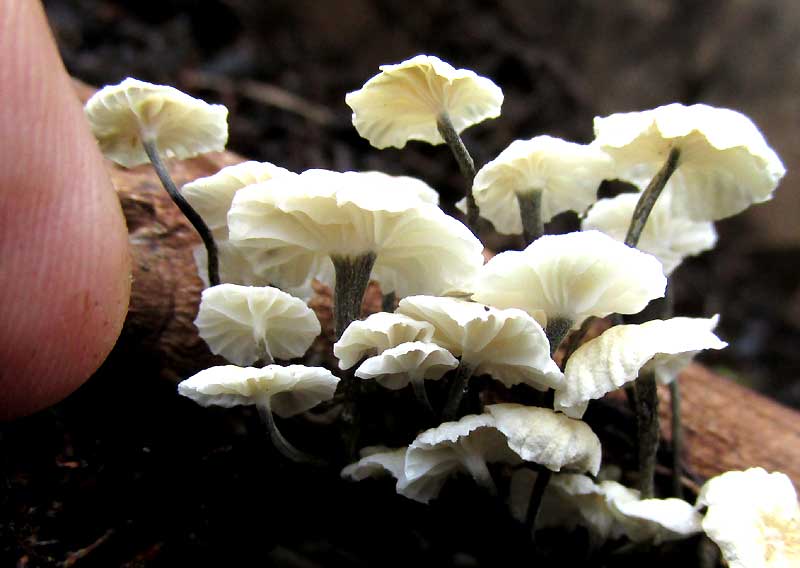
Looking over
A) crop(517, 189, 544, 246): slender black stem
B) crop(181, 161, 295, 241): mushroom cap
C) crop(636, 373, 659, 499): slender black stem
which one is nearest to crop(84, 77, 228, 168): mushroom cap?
crop(181, 161, 295, 241): mushroom cap

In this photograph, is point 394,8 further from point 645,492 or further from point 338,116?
point 645,492

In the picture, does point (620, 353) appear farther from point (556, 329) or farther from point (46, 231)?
point (46, 231)

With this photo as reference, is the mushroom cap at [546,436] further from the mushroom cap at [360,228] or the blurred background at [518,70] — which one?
the blurred background at [518,70]

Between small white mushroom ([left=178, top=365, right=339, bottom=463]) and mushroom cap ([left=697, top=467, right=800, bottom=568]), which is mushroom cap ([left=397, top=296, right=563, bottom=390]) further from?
mushroom cap ([left=697, top=467, right=800, bottom=568])

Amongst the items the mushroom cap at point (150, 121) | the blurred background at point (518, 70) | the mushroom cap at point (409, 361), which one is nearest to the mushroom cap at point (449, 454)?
the mushroom cap at point (409, 361)

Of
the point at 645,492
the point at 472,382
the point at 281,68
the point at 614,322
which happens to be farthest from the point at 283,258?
the point at 281,68

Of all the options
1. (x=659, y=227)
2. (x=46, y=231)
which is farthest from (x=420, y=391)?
(x=659, y=227)
